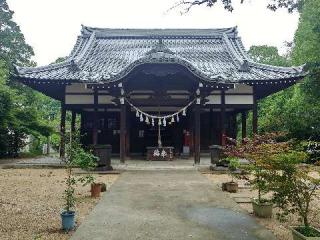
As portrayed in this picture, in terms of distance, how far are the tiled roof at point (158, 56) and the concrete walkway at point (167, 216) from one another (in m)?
7.20

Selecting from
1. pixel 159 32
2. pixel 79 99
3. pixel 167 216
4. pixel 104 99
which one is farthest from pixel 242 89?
pixel 167 216

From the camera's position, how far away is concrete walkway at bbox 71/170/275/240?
6355 mm

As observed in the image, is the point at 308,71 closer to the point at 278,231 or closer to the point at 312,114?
the point at 312,114

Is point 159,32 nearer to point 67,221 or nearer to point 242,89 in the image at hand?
point 242,89

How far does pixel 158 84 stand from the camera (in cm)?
1814

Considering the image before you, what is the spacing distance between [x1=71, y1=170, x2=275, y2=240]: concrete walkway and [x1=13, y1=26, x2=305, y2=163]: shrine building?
255 inches

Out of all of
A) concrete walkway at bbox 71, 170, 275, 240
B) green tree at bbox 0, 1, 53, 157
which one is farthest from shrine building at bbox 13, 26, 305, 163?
concrete walkway at bbox 71, 170, 275, 240

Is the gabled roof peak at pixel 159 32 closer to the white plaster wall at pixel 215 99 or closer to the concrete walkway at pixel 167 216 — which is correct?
the white plaster wall at pixel 215 99

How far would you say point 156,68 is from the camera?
55.3ft

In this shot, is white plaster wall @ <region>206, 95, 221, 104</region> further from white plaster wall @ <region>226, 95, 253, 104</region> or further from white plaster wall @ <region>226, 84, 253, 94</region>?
white plaster wall @ <region>226, 84, 253, 94</region>

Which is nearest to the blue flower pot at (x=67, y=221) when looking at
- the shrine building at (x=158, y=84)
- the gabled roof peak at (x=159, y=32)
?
the shrine building at (x=158, y=84)

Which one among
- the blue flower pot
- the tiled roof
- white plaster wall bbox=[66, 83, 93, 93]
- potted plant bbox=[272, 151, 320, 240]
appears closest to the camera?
potted plant bbox=[272, 151, 320, 240]

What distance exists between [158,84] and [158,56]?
2085 mm

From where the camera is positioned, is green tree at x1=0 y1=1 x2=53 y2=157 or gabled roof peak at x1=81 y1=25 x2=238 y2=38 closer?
green tree at x1=0 y1=1 x2=53 y2=157
